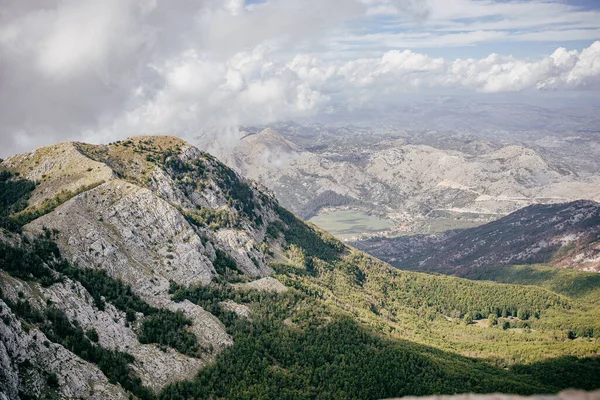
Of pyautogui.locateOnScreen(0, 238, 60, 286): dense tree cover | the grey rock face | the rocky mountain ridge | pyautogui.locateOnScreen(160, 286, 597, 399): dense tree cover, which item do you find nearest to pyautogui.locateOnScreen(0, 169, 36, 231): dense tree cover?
the rocky mountain ridge

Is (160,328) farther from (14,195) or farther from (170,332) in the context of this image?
(14,195)

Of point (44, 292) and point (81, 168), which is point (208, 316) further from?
point (81, 168)

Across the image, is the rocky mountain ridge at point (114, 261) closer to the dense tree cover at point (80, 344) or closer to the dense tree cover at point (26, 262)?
the dense tree cover at point (80, 344)

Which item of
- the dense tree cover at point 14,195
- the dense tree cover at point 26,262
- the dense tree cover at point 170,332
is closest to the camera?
the dense tree cover at point 26,262

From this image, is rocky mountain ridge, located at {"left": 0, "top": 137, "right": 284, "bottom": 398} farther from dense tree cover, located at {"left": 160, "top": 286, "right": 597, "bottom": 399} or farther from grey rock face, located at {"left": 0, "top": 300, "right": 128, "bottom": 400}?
dense tree cover, located at {"left": 160, "top": 286, "right": 597, "bottom": 399}

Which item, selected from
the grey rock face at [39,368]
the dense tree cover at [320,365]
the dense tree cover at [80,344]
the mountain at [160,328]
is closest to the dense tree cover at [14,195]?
the mountain at [160,328]

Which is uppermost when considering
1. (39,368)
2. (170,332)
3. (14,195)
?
(14,195)

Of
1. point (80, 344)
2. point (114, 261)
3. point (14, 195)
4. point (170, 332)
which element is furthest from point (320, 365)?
point (14, 195)

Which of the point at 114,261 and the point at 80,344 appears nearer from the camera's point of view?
the point at 80,344

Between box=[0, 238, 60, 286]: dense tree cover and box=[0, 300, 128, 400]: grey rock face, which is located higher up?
box=[0, 238, 60, 286]: dense tree cover
